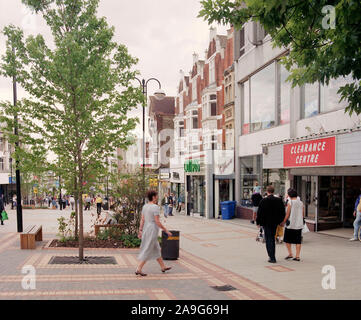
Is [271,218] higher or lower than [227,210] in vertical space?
higher

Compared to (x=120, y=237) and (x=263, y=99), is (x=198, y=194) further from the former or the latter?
(x=120, y=237)

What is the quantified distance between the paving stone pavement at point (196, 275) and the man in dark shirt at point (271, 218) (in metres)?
0.42

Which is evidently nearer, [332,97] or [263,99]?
[332,97]

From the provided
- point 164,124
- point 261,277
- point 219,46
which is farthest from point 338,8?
point 164,124

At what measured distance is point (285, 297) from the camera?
614cm

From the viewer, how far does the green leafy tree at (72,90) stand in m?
9.20

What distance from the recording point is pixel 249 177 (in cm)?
2159

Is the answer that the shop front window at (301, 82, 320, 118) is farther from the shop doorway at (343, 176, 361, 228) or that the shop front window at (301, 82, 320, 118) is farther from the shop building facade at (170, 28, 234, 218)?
the shop building facade at (170, 28, 234, 218)

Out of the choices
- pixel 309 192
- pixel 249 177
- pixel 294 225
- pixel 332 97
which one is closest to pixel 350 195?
pixel 309 192

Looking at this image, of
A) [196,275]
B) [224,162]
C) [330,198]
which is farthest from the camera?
[224,162]

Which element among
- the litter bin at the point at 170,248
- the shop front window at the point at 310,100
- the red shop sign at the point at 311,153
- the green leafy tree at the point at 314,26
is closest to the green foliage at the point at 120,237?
the litter bin at the point at 170,248

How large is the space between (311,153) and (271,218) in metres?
5.34

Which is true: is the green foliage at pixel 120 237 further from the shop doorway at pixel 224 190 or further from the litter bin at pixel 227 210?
the shop doorway at pixel 224 190

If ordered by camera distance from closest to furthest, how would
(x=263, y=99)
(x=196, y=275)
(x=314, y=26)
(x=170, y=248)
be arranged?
(x=314, y=26) < (x=196, y=275) < (x=170, y=248) < (x=263, y=99)
